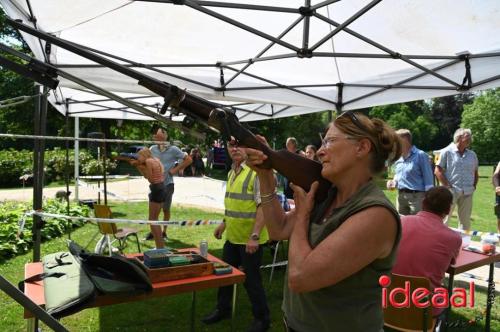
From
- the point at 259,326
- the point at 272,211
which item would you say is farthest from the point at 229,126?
the point at 259,326

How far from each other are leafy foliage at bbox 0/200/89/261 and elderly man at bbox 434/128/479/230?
719cm

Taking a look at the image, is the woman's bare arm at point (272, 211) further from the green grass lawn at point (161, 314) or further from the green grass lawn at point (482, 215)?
the green grass lawn at point (482, 215)

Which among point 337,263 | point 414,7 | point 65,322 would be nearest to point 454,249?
point 337,263

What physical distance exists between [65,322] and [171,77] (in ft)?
11.5

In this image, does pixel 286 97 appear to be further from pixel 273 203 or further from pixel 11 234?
pixel 11 234

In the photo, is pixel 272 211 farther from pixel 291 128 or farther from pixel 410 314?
pixel 291 128

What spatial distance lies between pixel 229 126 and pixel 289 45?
8.10ft

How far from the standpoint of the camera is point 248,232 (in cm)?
395

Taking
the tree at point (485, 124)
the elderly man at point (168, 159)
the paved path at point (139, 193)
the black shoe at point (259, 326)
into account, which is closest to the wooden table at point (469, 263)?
the black shoe at point (259, 326)

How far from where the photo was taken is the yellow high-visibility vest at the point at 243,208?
393 centimetres

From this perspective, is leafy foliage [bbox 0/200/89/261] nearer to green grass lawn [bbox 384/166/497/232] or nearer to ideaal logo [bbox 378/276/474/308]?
ideaal logo [bbox 378/276/474/308]

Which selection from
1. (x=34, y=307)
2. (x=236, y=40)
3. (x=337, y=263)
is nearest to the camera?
(x=34, y=307)

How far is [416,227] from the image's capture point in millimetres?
3197

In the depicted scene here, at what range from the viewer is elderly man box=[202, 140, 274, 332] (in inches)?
152
